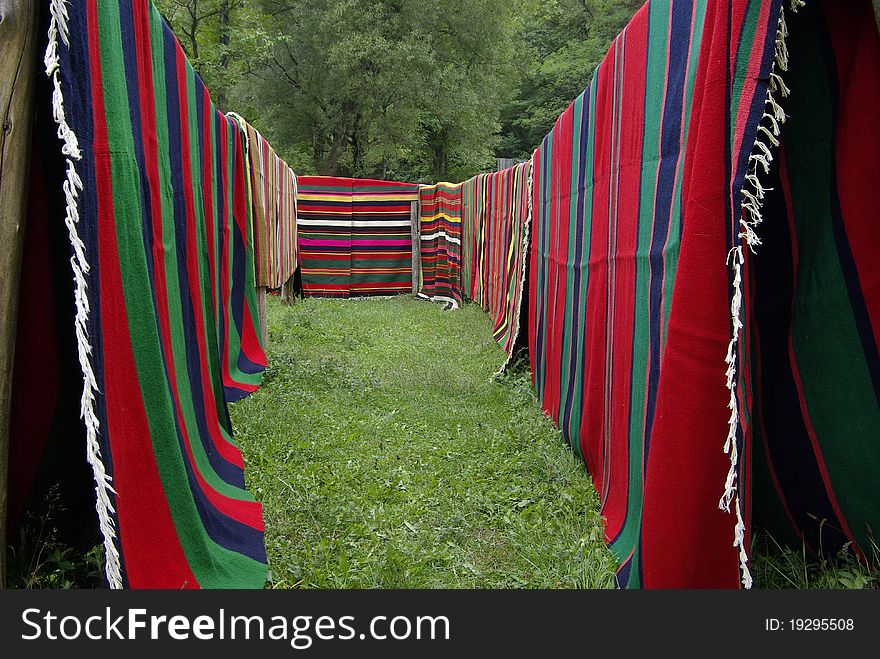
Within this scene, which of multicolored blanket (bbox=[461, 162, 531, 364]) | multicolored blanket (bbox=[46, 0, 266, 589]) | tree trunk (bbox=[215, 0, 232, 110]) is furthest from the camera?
tree trunk (bbox=[215, 0, 232, 110])

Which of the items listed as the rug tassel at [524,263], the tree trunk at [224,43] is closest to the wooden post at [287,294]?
the rug tassel at [524,263]

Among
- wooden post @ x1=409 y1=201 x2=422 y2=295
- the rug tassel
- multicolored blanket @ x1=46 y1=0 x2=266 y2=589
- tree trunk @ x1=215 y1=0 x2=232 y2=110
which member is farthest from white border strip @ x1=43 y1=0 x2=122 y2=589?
tree trunk @ x1=215 y1=0 x2=232 y2=110

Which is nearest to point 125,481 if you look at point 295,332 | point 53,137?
point 53,137

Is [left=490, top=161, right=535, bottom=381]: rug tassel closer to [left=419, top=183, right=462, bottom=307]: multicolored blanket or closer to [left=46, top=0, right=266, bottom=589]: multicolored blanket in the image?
[left=46, top=0, right=266, bottom=589]: multicolored blanket

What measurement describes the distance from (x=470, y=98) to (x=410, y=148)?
3859mm

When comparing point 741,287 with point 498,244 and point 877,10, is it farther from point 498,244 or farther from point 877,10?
point 498,244

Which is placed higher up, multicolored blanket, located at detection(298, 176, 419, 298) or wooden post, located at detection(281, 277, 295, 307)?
multicolored blanket, located at detection(298, 176, 419, 298)

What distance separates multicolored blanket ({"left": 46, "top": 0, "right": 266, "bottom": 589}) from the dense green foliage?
13.5 metres

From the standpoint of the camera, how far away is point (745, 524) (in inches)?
69.8

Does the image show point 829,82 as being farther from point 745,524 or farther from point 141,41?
point 141,41

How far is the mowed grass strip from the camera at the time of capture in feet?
7.88

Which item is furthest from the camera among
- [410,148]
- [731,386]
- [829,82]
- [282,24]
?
[410,148]

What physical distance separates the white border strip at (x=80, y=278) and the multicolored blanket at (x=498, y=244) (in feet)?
12.3

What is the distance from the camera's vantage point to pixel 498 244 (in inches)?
274
